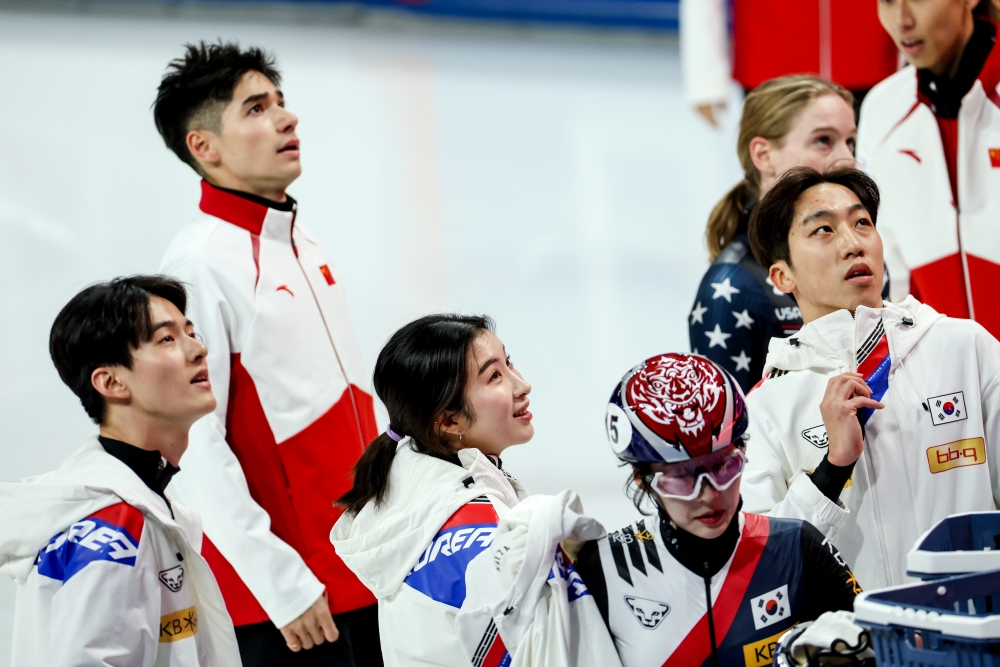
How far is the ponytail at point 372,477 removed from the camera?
213 cm

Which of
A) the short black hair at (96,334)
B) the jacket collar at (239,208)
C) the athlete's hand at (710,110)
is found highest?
the athlete's hand at (710,110)

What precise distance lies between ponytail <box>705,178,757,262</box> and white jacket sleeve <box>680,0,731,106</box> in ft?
6.71

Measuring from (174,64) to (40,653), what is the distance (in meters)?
1.88

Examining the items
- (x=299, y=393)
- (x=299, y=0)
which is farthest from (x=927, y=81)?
(x=299, y=0)

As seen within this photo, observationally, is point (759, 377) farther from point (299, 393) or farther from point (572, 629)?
point (572, 629)

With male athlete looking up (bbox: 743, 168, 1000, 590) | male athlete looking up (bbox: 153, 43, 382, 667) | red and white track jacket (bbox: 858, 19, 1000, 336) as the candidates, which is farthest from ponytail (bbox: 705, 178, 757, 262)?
male athlete looking up (bbox: 153, 43, 382, 667)

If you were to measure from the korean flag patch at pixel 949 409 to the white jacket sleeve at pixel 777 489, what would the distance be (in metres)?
0.29

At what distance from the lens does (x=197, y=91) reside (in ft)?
10.6

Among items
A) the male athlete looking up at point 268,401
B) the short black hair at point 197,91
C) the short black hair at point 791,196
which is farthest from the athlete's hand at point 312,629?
the short black hair at point 791,196

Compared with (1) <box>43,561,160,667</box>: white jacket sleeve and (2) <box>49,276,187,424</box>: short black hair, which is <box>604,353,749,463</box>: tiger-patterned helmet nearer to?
(1) <box>43,561,160,667</box>: white jacket sleeve

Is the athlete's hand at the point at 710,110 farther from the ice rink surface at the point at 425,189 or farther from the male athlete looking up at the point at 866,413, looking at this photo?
the male athlete looking up at the point at 866,413

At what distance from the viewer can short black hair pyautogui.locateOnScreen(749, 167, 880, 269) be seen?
97.0 inches

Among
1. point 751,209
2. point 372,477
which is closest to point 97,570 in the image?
point 372,477

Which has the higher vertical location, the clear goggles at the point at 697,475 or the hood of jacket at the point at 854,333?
the hood of jacket at the point at 854,333
